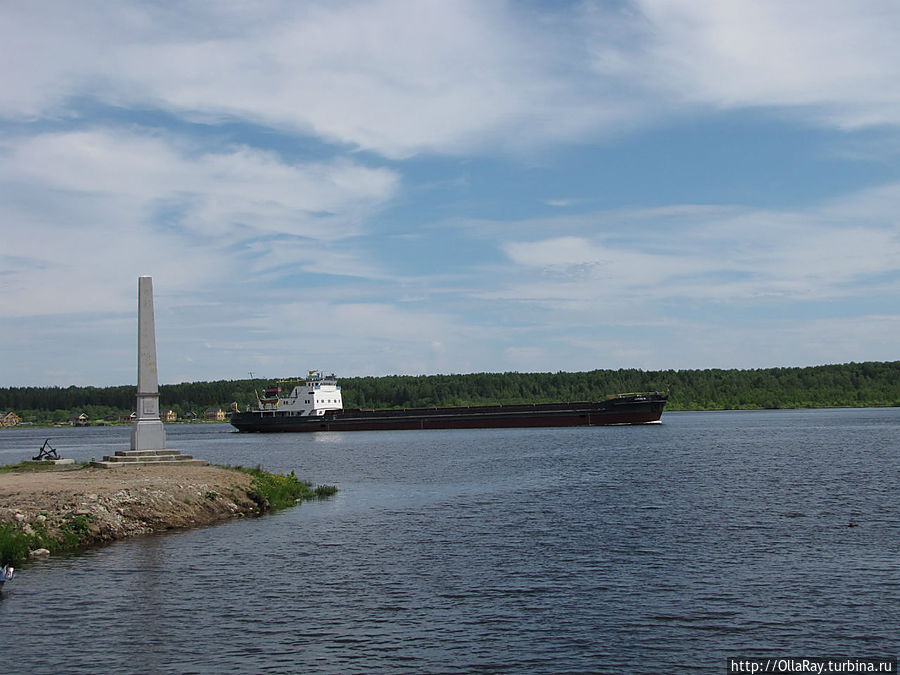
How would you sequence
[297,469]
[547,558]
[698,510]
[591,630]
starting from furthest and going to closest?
1. [297,469]
2. [698,510]
3. [547,558]
4. [591,630]

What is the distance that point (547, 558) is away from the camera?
25.4 m

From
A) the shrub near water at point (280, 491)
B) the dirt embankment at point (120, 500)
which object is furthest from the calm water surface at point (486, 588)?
the dirt embankment at point (120, 500)

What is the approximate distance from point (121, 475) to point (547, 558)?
21569mm

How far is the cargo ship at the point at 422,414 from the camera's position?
383 feet

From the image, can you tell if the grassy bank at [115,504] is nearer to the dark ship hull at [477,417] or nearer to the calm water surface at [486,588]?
the calm water surface at [486,588]

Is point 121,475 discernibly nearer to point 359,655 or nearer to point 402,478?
point 402,478

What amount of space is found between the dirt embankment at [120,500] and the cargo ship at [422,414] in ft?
274

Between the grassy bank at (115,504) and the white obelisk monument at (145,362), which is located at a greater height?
the white obelisk monument at (145,362)

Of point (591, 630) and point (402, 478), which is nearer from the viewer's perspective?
point (591, 630)

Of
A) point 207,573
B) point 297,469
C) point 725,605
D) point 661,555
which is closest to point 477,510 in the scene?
point 661,555

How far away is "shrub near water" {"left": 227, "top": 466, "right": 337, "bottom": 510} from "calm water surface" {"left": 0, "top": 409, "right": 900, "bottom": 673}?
1.57 metres

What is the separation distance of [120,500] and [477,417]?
9243 cm

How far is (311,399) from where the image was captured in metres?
130

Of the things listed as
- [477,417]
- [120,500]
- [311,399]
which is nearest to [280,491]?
[120,500]
